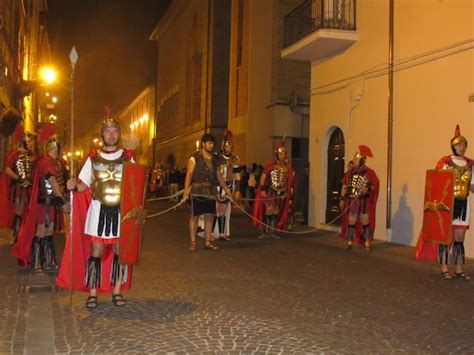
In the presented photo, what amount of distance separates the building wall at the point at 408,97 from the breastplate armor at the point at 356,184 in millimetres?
1613

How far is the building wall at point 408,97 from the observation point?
11.3m

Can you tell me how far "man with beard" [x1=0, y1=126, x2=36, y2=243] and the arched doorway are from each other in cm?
820

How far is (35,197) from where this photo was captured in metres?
7.88

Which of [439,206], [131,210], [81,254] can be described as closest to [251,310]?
[131,210]

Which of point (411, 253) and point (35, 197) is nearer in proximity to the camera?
point (35, 197)

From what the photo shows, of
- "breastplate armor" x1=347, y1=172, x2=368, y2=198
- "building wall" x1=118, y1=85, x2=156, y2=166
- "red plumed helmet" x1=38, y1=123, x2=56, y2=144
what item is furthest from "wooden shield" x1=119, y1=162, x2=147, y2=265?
"building wall" x1=118, y1=85, x2=156, y2=166

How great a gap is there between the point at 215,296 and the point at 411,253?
5637 mm

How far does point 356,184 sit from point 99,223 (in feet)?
21.0

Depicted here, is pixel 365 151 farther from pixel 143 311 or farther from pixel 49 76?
pixel 49 76

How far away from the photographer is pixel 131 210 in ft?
19.6

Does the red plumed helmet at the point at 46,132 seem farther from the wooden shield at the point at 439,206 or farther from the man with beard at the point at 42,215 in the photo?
the wooden shield at the point at 439,206

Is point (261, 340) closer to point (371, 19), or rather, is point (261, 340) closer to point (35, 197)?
point (35, 197)

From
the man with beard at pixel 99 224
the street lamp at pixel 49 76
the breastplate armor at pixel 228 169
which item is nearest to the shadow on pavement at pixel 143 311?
the man with beard at pixel 99 224

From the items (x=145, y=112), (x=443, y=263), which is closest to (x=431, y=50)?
(x=443, y=263)
